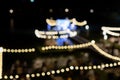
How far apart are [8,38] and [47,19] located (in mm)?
270

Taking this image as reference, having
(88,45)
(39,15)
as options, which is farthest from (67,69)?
(39,15)

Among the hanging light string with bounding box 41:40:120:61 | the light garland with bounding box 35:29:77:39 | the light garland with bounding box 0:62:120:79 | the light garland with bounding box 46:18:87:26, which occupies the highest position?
the light garland with bounding box 46:18:87:26

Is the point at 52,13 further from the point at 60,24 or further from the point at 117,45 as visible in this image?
the point at 117,45

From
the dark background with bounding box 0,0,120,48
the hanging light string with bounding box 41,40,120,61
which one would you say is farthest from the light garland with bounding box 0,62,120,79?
the dark background with bounding box 0,0,120,48

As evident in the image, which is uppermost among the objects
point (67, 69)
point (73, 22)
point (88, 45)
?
point (73, 22)

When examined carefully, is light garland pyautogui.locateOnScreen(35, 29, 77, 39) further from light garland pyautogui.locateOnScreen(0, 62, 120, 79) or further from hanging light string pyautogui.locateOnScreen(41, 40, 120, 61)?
light garland pyautogui.locateOnScreen(0, 62, 120, 79)

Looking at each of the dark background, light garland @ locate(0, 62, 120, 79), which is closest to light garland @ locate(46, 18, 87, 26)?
the dark background

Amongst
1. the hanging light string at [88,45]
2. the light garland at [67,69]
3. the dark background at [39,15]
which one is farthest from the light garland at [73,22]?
the light garland at [67,69]

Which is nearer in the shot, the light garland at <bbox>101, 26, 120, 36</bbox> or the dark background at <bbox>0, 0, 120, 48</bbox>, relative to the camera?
the dark background at <bbox>0, 0, 120, 48</bbox>

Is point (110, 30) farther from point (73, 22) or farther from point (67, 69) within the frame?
point (67, 69)

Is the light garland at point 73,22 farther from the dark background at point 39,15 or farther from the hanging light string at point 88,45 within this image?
the hanging light string at point 88,45

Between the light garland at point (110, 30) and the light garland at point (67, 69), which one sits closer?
the light garland at point (67, 69)

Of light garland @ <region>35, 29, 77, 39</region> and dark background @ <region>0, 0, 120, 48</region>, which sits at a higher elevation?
dark background @ <region>0, 0, 120, 48</region>

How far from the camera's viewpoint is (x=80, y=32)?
7.86ft
